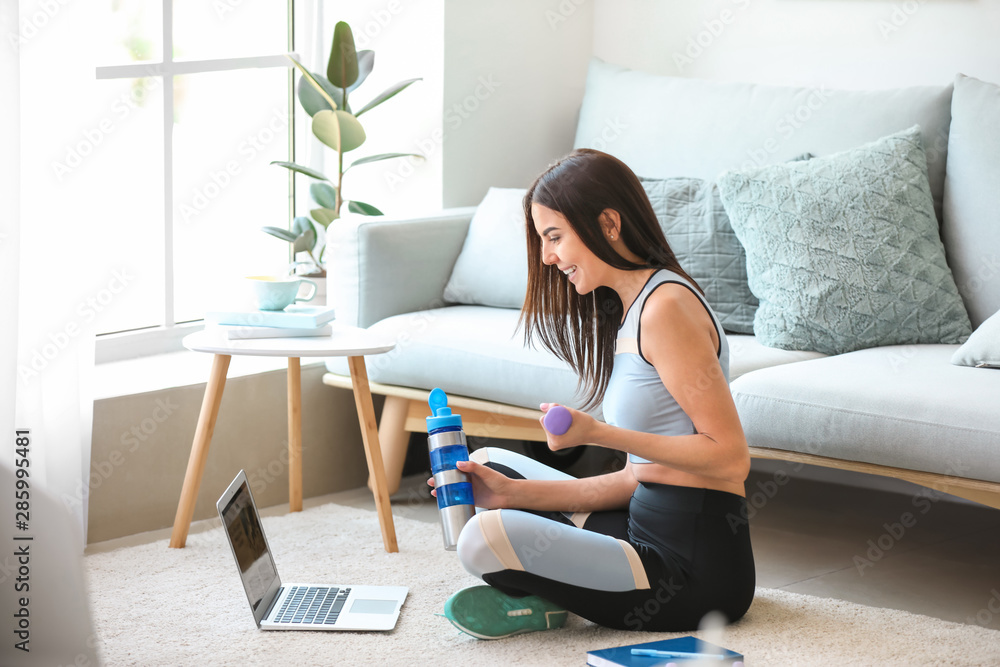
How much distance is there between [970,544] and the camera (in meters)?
2.44

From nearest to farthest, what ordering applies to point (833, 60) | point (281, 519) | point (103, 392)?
point (103, 392), point (281, 519), point (833, 60)

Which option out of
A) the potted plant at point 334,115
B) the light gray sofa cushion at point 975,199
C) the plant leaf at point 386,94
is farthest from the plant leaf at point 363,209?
the light gray sofa cushion at point 975,199

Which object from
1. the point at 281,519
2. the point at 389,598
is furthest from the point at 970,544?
the point at 281,519

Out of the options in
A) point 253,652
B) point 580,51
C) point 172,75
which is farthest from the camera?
point 580,51

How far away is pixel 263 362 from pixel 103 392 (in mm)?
464

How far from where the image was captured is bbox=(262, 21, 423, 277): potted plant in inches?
109

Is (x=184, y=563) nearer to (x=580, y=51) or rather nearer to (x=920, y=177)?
(x=920, y=177)

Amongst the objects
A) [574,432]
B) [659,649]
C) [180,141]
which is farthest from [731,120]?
[659,649]

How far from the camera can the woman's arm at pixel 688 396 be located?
1.66m

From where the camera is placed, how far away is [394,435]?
2.66 metres

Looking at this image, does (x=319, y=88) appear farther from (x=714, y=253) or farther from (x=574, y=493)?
(x=574, y=493)

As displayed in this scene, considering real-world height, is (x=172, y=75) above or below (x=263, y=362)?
above

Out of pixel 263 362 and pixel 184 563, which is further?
pixel 263 362

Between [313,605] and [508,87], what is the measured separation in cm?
179
